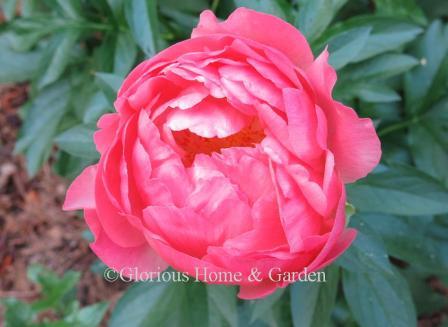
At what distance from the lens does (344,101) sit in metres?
1.52

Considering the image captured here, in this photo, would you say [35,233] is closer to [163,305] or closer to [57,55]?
[57,55]

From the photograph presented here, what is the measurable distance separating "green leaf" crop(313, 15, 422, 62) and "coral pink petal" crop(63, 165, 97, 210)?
0.70 m

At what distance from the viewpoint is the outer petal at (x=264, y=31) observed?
91cm

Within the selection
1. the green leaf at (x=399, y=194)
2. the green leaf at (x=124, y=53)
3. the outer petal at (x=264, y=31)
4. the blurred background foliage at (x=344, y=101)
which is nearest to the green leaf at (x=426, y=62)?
the blurred background foliage at (x=344, y=101)

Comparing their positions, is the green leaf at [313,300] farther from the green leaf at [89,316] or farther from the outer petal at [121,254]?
the green leaf at [89,316]

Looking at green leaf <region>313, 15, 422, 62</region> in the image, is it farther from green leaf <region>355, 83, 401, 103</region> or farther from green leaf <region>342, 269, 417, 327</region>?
green leaf <region>342, 269, 417, 327</region>

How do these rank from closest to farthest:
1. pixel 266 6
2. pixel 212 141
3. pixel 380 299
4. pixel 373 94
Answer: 1. pixel 212 141
2. pixel 266 6
3. pixel 380 299
4. pixel 373 94

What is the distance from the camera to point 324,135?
0.87m

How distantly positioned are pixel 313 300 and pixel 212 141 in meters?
0.44

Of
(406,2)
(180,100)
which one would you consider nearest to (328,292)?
(180,100)

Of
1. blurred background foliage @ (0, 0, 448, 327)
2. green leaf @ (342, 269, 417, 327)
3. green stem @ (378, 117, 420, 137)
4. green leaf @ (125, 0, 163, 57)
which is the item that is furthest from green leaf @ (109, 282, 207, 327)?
green stem @ (378, 117, 420, 137)

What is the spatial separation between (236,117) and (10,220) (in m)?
1.73

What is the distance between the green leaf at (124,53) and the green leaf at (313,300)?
26.9 inches

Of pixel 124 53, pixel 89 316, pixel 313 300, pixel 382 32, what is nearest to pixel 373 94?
pixel 382 32
